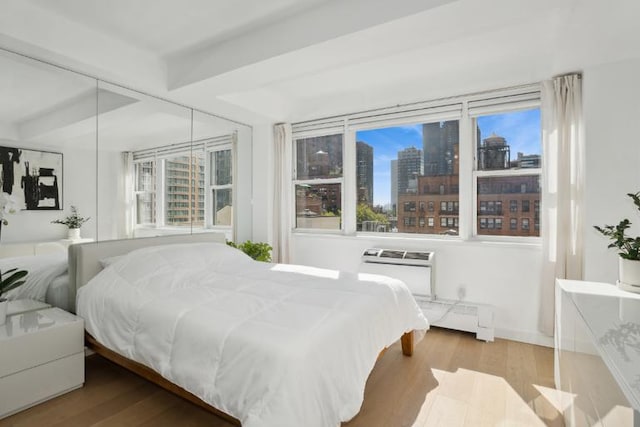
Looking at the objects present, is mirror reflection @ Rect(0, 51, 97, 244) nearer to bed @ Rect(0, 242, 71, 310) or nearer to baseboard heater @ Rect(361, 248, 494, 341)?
bed @ Rect(0, 242, 71, 310)

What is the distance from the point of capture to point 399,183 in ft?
12.5

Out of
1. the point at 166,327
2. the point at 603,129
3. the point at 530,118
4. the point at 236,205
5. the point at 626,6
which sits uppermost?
the point at 626,6

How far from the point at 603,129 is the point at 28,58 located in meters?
4.28

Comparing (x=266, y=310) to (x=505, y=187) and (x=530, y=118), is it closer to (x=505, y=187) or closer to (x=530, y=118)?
(x=505, y=187)

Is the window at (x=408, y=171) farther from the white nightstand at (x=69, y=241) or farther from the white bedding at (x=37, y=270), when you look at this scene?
the white bedding at (x=37, y=270)

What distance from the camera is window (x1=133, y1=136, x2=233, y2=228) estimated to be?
10.4 feet

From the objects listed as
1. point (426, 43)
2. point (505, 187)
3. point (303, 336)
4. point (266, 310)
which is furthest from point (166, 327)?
point (505, 187)

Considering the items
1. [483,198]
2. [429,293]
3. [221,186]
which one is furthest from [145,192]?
[483,198]

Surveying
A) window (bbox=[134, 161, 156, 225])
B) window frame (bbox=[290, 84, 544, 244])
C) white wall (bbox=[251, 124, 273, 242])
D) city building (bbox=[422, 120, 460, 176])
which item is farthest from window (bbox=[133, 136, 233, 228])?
city building (bbox=[422, 120, 460, 176])

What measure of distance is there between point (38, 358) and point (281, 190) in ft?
9.44

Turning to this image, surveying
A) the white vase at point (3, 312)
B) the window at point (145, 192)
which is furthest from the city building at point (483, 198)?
the white vase at point (3, 312)

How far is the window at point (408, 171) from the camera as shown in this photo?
3520 millimetres

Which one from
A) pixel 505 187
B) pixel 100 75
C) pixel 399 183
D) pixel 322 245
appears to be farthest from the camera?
pixel 322 245

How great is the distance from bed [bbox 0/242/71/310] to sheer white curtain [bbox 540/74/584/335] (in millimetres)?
3947
